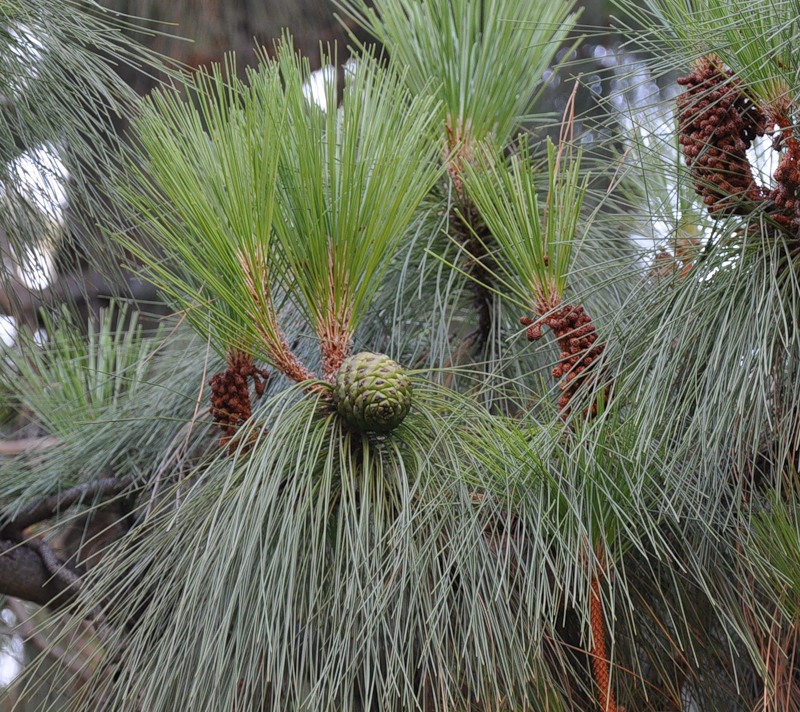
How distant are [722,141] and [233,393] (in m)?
0.41

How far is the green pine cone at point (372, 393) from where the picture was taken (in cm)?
66

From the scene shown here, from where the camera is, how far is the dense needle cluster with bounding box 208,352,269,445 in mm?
784

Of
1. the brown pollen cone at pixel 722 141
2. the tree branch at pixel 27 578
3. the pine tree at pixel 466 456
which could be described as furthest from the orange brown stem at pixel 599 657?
the tree branch at pixel 27 578

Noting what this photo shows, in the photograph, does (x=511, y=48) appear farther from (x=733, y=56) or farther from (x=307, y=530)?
(x=307, y=530)

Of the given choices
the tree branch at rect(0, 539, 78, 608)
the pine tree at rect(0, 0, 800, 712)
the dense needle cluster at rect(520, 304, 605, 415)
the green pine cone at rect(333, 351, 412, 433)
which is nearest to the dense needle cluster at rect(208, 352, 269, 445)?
the pine tree at rect(0, 0, 800, 712)

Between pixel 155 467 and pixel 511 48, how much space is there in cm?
55

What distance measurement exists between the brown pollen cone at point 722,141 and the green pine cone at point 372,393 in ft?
0.80

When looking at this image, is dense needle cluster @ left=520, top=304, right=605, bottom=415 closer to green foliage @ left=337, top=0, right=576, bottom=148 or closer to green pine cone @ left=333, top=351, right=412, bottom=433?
green pine cone @ left=333, top=351, right=412, bottom=433

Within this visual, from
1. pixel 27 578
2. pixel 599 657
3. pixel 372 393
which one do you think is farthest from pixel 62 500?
pixel 599 657

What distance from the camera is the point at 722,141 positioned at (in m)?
0.67

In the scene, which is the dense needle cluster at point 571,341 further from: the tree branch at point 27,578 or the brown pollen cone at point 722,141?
the tree branch at point 27,578

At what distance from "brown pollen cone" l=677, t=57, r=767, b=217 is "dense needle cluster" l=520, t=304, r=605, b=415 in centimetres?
12

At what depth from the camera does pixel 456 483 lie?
67 cm

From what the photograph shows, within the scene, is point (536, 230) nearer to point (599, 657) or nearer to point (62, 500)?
point (599, 657)
